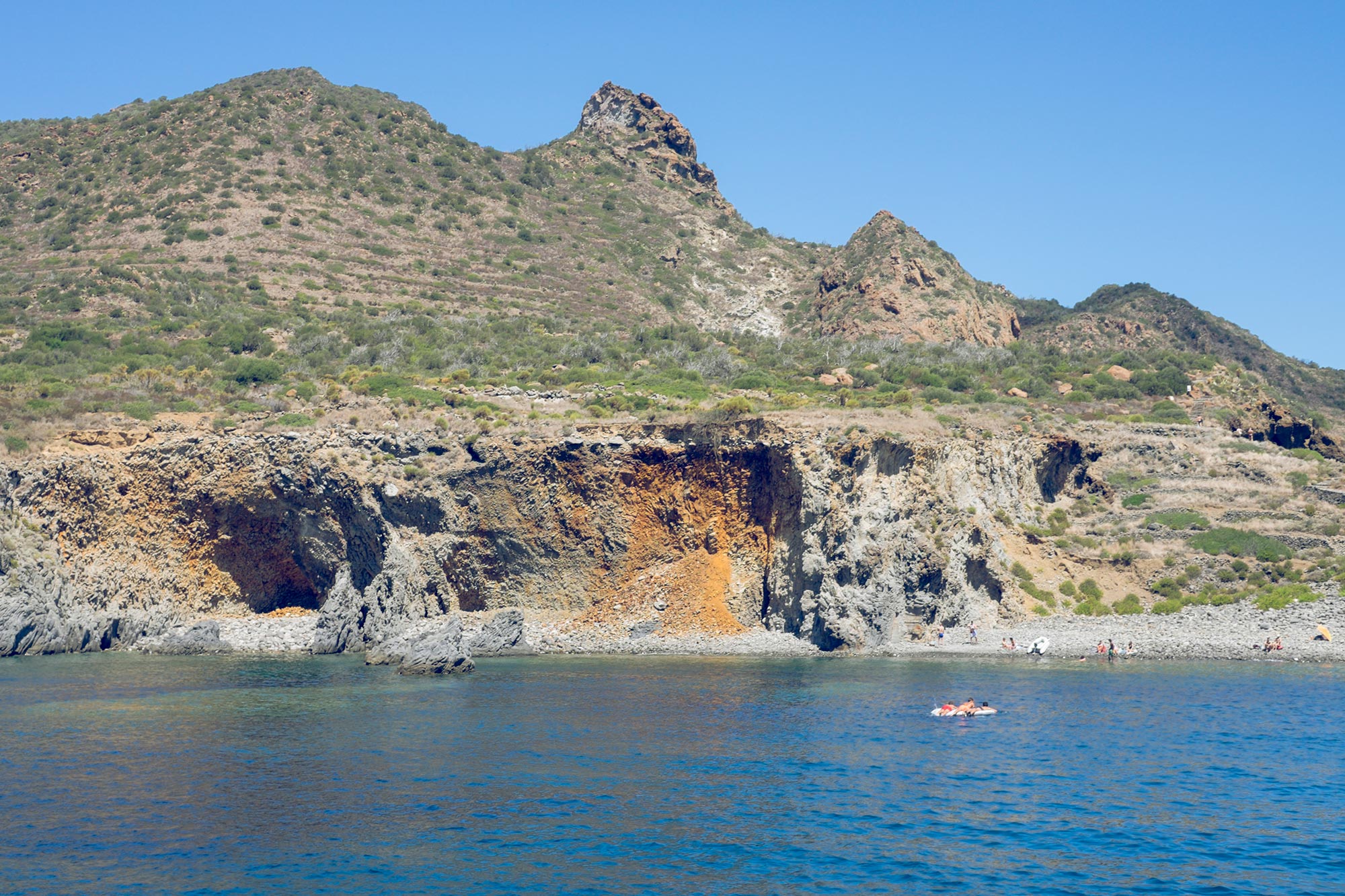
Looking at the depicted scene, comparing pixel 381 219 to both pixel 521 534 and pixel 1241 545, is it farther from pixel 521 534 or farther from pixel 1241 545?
pixel 1241 545

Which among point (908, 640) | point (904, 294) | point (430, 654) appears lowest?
point (908, 640)

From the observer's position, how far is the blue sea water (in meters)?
20.6

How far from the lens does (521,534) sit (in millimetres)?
52375

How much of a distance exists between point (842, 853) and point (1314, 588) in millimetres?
40674

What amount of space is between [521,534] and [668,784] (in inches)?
1054

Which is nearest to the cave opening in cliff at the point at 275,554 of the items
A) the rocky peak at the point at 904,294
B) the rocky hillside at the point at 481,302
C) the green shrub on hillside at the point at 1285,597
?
the rocky hillside at the point at 481,302

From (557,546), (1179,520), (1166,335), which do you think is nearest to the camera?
(557,546)

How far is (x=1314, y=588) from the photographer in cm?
5212

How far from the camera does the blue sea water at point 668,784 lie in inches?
811

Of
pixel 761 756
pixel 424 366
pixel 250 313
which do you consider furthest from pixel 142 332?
pixel 761 756

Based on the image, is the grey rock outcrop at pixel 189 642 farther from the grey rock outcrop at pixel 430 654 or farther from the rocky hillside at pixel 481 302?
the rocky hillside at pixel 481 302

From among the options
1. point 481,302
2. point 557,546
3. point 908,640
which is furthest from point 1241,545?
point 481,302

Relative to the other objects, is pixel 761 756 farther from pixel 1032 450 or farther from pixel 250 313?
pixel 250 313

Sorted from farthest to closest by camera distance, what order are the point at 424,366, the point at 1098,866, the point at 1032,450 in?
1. the point at 424,366
2. the point at 1032,450
3. the point at 1098,866
